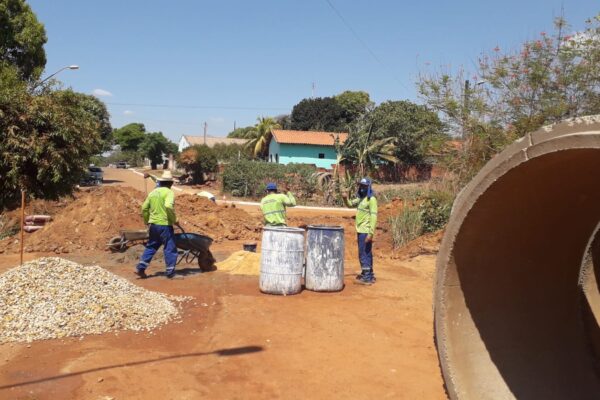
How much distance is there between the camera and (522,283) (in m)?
4.18

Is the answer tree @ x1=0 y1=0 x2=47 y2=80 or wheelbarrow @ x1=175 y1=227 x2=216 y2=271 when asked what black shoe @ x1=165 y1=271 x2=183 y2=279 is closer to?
wheelbarrow @ x1=175 y1=227 x2=216 y2=271

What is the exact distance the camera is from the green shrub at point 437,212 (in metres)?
13.6

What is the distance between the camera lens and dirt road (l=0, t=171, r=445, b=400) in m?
4.80

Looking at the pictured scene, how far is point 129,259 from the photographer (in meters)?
11.6

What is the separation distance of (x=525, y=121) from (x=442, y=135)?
114 inches

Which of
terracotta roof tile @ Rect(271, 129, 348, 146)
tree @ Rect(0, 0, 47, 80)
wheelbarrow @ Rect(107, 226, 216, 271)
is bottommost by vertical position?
wheelbarrow @ Rect(107, 226, 216, 271)

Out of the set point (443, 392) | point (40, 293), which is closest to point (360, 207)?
point (443, 392)

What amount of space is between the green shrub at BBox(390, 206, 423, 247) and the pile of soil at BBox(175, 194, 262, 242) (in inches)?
162

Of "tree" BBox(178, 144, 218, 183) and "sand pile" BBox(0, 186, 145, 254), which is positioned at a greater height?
"tree" BBox(178, 144, 218, 183)

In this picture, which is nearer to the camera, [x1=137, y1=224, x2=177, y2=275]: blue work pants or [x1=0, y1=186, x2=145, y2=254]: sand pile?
[x1=137, y1=224, x2=177, y2=275]: blue work pants

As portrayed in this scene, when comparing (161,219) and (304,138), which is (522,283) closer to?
(161,219)

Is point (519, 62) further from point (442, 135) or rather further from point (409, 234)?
point (409, 234)

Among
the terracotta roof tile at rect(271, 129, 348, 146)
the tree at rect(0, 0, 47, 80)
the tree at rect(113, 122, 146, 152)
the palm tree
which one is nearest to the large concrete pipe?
the tree at rect(0, 0, 47, 80)

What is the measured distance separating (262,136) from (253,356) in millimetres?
46954
